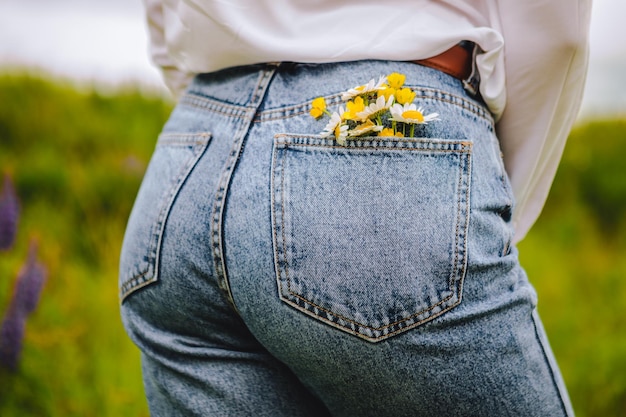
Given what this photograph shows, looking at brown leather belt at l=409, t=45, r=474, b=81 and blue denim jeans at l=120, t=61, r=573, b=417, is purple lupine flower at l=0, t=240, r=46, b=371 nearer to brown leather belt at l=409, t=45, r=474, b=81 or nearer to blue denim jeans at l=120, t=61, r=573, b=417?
blue denim jeans at l=120, t=61, r=573, b=417

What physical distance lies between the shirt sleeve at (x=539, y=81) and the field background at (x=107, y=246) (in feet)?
6.07

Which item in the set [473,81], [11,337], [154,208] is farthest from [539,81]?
[11,337]

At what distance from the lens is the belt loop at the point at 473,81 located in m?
0.92

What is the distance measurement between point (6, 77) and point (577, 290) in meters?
4.26

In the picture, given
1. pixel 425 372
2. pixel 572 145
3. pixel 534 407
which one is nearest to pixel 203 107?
pixel 425 372

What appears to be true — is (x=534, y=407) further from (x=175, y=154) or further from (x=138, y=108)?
(x=138, y=108)

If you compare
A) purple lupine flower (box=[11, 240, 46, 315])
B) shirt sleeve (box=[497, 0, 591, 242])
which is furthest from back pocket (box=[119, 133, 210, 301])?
purple lupine flower (box=[11, 240, 46, 315])

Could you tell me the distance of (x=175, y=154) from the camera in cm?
98

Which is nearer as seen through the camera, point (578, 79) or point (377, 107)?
point (377, 107)

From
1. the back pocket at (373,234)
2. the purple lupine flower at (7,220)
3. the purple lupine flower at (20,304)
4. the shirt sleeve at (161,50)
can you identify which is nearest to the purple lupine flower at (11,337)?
the purple lupine flower at (20,304)

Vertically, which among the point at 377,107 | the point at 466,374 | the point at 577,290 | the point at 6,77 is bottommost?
the point at 577,290

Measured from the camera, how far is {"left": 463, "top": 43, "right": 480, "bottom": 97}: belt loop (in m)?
0.92

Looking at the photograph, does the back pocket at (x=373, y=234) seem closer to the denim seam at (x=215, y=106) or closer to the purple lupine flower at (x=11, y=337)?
the denim seam at (x=215, y=106)

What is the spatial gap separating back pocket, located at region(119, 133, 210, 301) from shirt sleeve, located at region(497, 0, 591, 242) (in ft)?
1.67
